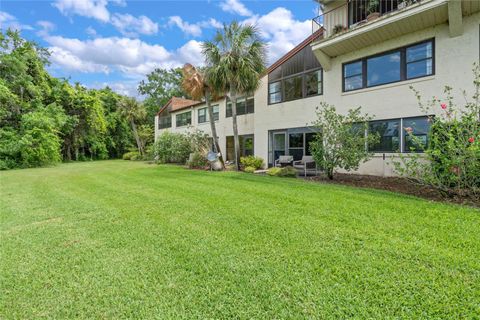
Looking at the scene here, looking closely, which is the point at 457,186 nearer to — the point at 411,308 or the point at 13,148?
the point at 411,308

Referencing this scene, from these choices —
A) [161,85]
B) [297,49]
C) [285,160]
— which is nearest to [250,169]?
[285,160]

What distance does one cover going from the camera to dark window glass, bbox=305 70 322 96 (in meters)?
12.3

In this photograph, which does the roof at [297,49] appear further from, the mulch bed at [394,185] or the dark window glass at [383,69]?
the mulch bed at [394,185]

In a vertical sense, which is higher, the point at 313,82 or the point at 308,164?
the point at 313,82

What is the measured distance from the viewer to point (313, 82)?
41.2 feet

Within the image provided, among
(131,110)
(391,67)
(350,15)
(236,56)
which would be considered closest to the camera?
(391,67)

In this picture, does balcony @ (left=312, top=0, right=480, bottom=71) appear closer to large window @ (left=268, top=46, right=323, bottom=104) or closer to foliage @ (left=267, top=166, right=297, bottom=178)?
large window @ (left=268, top=46, right=323, bottom=104)

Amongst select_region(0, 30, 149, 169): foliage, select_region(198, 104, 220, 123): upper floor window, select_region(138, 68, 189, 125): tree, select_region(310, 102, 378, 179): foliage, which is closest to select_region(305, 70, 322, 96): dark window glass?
select_region(310, 102, 378, 179): foliage

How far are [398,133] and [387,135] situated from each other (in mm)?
398

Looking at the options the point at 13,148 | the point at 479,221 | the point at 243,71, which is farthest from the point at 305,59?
the point at 13,148

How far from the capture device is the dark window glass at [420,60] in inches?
353

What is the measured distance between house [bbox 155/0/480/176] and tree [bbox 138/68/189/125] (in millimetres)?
32162

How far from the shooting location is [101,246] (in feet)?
13.0

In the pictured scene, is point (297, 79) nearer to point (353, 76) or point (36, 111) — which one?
point (353, 76)
